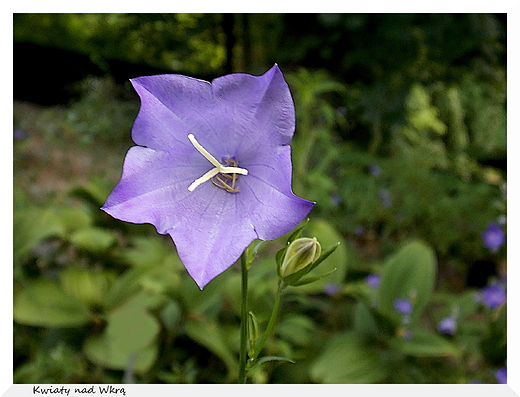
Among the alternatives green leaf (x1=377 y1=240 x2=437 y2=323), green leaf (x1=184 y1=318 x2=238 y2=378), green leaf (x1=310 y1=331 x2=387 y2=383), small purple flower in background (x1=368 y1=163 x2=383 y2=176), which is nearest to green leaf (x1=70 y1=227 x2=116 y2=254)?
green leaf (x1=184 y1=318 x2=238 y2=378)

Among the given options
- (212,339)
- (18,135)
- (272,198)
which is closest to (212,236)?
(272,198)

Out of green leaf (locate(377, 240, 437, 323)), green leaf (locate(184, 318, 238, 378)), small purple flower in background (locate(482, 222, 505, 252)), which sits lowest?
green leaf (locate(184, 318, 238, 378))

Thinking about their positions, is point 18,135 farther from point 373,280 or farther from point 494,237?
point 494,237

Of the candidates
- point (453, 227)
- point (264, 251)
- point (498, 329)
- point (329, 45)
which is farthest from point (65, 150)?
point (498, 329)

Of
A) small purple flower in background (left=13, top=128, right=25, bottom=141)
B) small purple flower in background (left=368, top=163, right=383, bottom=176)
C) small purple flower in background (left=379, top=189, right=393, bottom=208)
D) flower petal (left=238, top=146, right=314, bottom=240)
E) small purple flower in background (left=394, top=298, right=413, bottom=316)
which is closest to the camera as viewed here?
flower petal (left=238, top=146, right=314, bottom=240)

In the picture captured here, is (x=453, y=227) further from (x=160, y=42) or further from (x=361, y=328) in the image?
(x=160, y=42)

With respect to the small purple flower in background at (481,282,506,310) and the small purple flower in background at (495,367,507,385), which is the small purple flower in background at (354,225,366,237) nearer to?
the small purple flower in background at (481,282,506,310)

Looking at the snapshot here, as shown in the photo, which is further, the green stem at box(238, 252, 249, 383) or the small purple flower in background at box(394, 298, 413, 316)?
the small purple flower in background at box(394, 298, 413, 316)

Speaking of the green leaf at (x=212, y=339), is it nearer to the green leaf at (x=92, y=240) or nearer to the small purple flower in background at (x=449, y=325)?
the green leaf at (x=92, y=240)

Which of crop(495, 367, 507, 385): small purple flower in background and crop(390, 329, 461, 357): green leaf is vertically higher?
crop(390, 329, 461, 357): green leaf
